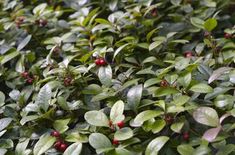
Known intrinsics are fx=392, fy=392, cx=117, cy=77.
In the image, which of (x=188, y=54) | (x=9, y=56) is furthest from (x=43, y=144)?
(x=188, y=54)

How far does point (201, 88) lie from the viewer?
4.71 ft

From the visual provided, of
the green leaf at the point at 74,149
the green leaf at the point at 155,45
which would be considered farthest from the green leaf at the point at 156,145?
the green leaf at the point at 155,45

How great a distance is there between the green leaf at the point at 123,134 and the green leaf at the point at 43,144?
24cm

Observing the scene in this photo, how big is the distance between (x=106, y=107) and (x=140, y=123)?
0.24 m

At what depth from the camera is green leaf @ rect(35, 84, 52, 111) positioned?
154cm

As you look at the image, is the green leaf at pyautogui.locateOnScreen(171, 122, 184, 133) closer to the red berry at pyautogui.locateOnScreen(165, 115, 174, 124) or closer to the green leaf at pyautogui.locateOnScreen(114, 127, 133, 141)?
the red berry at pyautogui.locateOnScreen(165, 115, 174, 124)

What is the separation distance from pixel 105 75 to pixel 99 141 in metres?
0.36

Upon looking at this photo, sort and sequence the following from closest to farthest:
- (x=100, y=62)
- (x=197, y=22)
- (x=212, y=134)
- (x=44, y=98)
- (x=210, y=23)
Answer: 1. (x=212, y=134)
2. (x=44, y=98)
3. (x=100, y=62)
4. (x=210, y=23)
5. (x=197, y=22)

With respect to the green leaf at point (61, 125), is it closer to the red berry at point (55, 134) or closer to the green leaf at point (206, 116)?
the red berry at point (55, 134)

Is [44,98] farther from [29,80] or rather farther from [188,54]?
[188,54]

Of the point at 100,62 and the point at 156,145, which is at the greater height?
the point at 100,62

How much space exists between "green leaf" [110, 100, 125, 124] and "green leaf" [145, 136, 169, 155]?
0.14 meters

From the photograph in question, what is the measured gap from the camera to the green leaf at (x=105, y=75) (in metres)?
1.59

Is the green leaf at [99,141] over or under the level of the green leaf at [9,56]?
under
